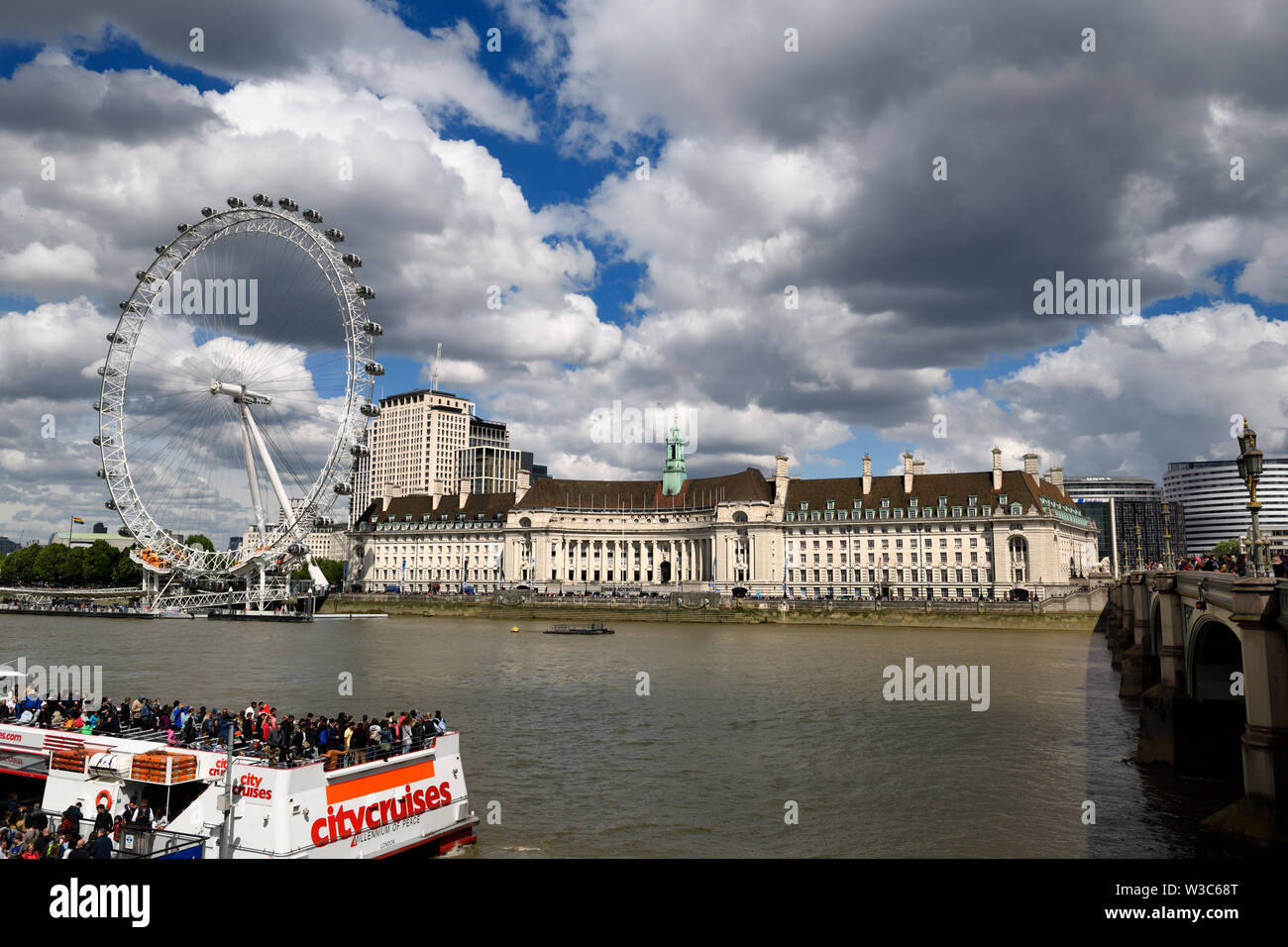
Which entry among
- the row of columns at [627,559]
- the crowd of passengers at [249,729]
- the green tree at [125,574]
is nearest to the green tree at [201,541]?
the green tree at [125,574]

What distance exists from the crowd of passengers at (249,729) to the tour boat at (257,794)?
13.6 inches

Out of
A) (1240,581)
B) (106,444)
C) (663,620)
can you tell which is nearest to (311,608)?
(106,444)

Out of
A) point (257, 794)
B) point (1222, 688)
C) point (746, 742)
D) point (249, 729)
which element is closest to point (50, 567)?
point (746, 742)

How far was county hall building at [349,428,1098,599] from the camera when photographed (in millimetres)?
109875

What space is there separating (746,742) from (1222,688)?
56.4 feet

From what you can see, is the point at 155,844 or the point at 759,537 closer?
the point at 155,844

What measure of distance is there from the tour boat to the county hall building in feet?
311

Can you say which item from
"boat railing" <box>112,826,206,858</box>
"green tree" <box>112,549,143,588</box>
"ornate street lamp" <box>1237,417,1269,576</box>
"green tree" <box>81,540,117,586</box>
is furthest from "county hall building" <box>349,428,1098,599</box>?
"boat railing" <box>112,826,206,858</box>

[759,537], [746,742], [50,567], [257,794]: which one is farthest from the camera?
[50,567]

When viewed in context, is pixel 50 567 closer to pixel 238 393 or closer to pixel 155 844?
pixel 238 393

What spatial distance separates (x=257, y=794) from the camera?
16.3 metres

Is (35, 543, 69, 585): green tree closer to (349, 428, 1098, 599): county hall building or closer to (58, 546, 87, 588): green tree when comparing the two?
(58, 546, 87, 588): green tree
